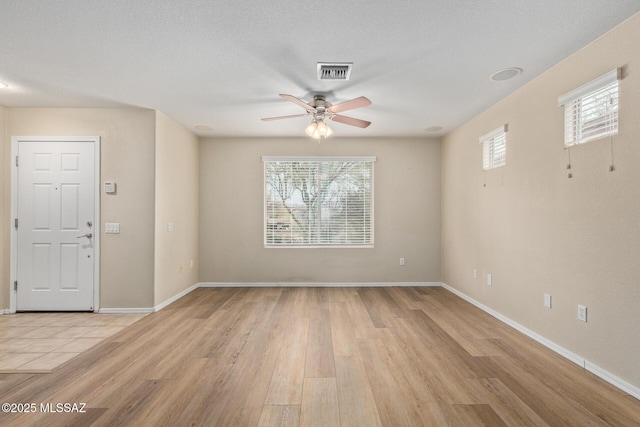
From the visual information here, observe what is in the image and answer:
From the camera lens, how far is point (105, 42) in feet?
8.27

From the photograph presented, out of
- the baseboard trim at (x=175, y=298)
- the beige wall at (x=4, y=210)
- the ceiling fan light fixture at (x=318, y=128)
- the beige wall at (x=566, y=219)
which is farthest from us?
the baseboard trim at (x=175, y=298)

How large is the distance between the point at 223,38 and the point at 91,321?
11.7ft

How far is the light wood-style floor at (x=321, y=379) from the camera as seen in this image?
196 cm

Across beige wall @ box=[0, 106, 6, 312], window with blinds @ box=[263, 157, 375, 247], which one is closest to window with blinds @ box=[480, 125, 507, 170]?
window with blinds @ box=[263, 157, 375, 247]

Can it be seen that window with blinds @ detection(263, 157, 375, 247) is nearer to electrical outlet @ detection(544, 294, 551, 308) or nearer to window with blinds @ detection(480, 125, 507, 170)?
window with blinds @ detection(480, 125, 507, 170)

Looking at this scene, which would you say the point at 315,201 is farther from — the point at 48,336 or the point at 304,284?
the point at 48,336

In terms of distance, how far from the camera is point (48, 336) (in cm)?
330

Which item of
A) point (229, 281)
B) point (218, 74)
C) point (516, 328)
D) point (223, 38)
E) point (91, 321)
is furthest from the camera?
point (229, 281)

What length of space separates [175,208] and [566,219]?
4796 mm

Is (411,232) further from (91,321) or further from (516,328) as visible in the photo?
(91,321)

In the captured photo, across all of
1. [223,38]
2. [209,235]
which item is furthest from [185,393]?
[209,235]

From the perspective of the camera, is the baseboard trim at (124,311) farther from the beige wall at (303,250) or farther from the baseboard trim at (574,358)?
the baseboard trim at (574,358)

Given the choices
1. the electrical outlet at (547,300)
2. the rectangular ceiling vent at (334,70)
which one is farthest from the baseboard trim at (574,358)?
the rectangular ceiling vent at (334,70)

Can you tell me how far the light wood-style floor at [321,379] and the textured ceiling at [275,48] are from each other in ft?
8.54
